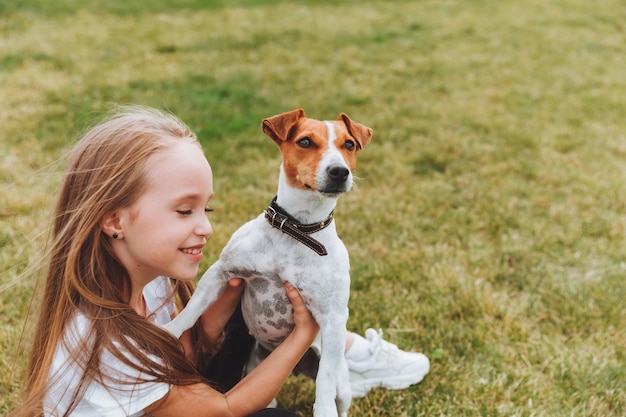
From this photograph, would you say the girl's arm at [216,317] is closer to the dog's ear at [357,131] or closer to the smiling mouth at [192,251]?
the smiling mouth at [192,251]

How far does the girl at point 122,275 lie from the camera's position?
86.5 inches

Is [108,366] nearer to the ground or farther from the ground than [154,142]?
nearer to the ground

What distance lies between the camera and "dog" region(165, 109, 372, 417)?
2.46 m

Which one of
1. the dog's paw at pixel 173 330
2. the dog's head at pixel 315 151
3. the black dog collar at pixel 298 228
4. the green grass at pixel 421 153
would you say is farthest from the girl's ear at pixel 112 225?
the dog's head at pixel 315 151

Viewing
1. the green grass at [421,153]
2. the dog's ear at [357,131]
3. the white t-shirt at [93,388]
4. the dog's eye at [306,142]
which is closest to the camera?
the white t-shirt at [93,388]

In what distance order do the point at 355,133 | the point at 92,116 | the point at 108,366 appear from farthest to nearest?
the point at 92,116 < the point at 355,133 < the point at 108,366

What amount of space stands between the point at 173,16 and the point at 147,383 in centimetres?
1120

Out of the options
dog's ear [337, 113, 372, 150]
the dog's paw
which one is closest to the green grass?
the dog's paw

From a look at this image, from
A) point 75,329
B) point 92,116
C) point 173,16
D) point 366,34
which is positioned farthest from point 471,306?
point 173,16

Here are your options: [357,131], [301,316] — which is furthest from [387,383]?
Answer: [357,131]

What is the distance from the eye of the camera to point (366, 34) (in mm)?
11820

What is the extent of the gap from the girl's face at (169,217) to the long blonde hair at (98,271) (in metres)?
0.05

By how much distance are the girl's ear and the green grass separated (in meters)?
0.41

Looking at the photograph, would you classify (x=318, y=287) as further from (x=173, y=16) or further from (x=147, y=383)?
(x=173, y=16)
